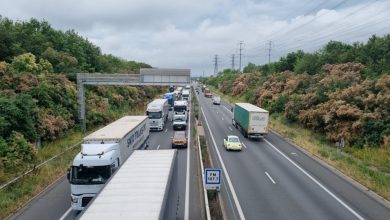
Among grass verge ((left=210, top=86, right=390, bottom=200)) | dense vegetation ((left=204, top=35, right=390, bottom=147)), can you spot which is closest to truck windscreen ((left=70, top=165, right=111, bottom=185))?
grass verge ((left=210, top=86, right=390, bottom=200))

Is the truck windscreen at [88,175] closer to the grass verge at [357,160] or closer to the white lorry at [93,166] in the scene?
the white lorry at [93,166]

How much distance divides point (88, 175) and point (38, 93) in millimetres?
22373

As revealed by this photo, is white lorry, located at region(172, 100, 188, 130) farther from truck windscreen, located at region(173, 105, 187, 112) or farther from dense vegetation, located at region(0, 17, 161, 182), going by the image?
dense vegetation, located at region(0, 17, 161, 182)

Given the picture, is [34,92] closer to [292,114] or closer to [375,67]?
[292,114]

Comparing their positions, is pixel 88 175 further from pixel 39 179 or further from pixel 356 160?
pixel 356 160

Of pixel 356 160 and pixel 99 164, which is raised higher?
pixel 99 164

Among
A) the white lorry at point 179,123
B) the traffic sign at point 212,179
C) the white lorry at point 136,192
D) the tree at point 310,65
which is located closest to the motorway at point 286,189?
the traffic sign at point 212,179

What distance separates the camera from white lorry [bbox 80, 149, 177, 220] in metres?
10.3

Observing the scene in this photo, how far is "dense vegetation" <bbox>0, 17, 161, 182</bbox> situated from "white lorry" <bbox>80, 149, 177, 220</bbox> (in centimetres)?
1208

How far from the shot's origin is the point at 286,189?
2184cm

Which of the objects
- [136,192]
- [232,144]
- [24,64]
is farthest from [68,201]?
[24,64]

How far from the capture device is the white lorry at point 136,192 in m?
10.3

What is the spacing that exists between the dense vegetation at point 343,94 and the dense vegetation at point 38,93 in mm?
26471

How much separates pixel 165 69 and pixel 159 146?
18.3 meters
